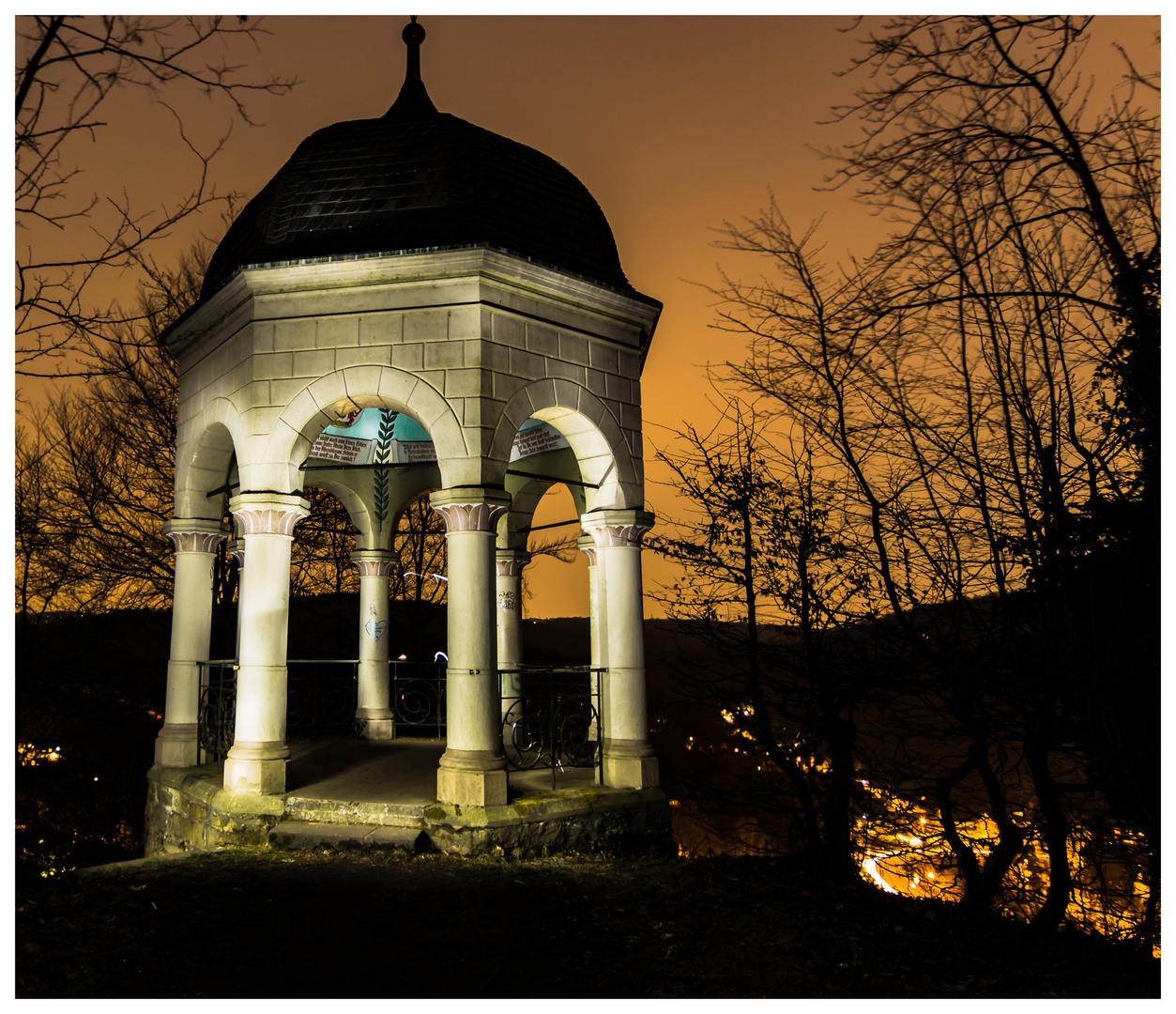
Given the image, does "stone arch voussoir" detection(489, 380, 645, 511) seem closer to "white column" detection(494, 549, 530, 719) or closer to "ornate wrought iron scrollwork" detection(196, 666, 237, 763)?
"white column" detection(494, 549, 530, 719)

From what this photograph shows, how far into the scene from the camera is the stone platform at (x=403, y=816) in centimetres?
675

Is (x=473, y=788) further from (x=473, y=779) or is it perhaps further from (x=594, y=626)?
(x=594, y=626)

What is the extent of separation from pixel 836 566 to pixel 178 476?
7329 mm

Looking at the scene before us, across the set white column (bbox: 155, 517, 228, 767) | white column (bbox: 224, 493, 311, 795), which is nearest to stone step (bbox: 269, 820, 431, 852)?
white column (bbox: 224, 493, 311, 795)

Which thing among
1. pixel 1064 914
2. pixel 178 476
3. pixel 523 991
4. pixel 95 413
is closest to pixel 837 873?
pixel 1064 914

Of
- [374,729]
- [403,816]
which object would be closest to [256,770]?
[403,816]

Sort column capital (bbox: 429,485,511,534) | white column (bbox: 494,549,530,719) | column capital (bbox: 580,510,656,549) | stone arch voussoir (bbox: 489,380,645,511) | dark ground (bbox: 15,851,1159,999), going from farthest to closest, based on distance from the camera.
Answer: white column (bbox: 494,549,530,719), column capital (bbox: 580,510,656,549), stone arch voussoir (bbox: 489,380,645,511), column capital (bbox: 429,485,511,534), dark ground (bbox: 15,851,1159,999)

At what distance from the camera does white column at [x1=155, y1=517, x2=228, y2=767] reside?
9109 millimetres

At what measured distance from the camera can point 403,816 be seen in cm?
698

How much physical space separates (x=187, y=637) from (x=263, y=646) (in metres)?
2.16

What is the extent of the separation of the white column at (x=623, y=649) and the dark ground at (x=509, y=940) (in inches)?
67.3

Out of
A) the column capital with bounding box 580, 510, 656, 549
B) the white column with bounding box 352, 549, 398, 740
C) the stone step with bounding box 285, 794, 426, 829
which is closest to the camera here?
the stone step with bounding box 285, 794, 426, 829

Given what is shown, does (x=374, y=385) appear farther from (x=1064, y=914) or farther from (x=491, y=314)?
(x=1064, y=914)

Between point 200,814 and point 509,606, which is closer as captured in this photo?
point 200,814
